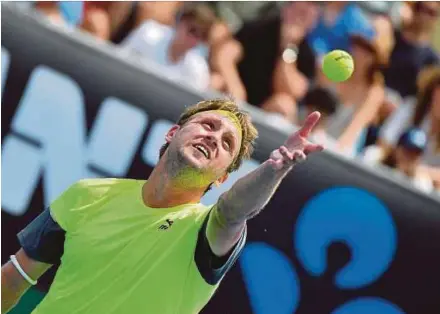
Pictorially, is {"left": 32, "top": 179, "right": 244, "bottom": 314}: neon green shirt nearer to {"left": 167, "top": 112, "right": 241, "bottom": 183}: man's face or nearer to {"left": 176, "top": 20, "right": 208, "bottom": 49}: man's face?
{"left": 167, "top": 112, "right": 241, "bottom": 183}: man's face

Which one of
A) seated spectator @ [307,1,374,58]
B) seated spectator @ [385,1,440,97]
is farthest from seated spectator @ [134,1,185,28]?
seated spectator @ [385,1,440,97]

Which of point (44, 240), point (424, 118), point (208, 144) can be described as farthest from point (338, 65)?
point (424, 118)

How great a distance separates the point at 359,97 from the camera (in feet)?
19.6

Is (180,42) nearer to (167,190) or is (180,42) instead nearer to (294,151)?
(167,190)

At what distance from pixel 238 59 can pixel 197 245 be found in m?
3.28

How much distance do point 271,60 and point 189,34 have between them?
1.99ft

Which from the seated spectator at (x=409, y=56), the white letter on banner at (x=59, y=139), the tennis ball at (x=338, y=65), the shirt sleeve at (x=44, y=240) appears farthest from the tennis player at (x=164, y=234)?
the seated spectator at (x=409, y=56)

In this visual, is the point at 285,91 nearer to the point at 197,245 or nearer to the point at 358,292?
the point at 358,292

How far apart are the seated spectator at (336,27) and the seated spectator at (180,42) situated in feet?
3.23

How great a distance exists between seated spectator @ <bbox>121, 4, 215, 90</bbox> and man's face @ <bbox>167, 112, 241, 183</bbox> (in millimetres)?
2850

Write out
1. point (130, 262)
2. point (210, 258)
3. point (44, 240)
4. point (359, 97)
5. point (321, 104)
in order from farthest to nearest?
point (359, 97) < point (321, 104) < point (44, 240) < point (130, 262) < point (210, 258)

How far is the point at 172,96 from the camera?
200 inches

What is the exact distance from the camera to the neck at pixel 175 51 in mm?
5922

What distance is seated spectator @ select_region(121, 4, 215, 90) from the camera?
19.3 feet
